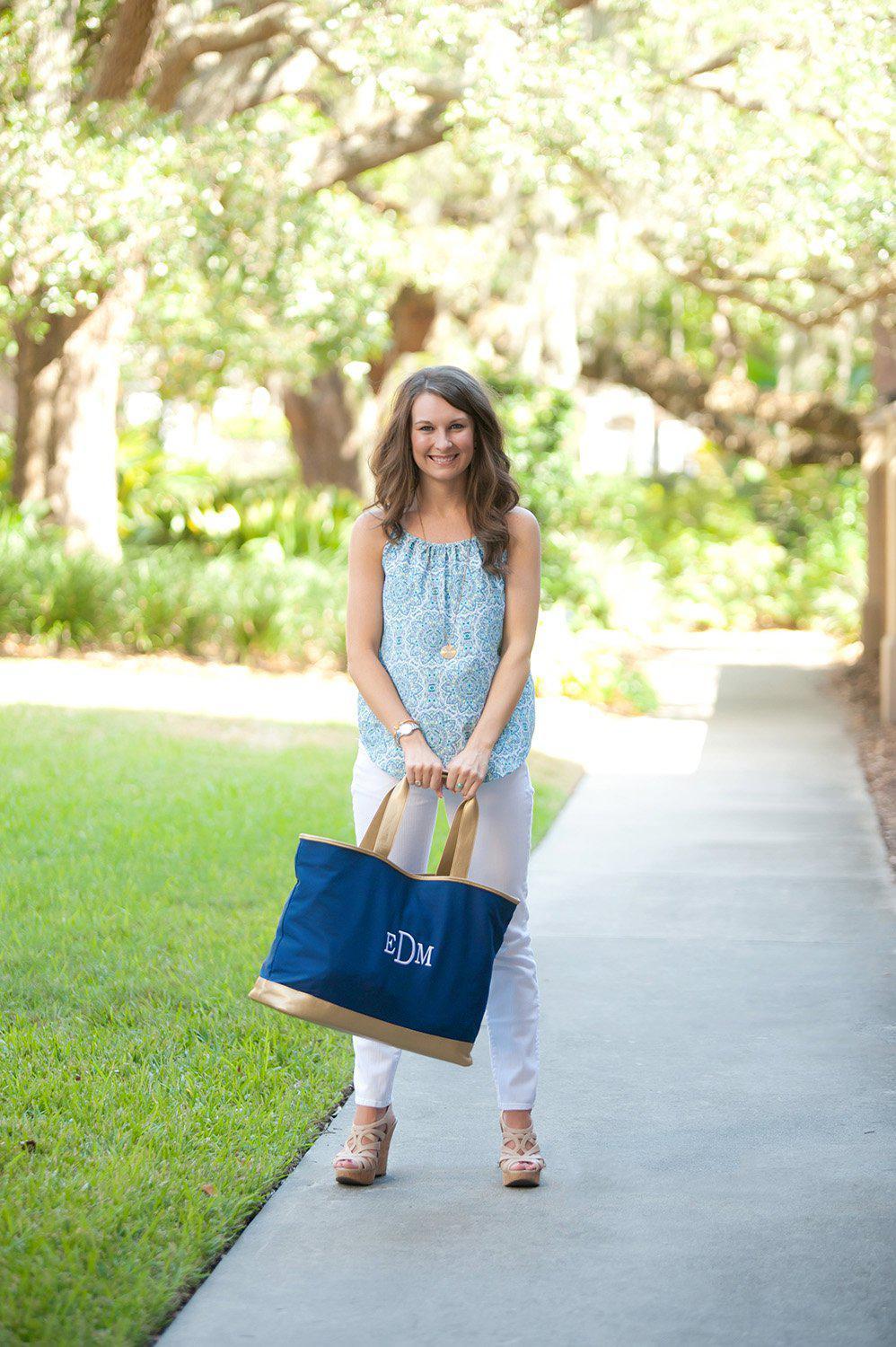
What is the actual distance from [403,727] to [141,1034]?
1.72 meters

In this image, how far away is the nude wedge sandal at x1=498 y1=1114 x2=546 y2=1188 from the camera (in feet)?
12.7

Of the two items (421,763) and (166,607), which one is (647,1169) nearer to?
(421,763)

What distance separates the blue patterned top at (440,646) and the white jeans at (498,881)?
73 millimetres

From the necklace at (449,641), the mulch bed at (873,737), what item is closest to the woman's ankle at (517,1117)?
the necklace at (449,641)

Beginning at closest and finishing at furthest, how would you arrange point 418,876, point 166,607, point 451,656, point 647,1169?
point 418,876
point 451,656
point 647,1169
point 166,607

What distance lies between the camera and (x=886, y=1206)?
3.75m

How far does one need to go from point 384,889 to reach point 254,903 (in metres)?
3.05

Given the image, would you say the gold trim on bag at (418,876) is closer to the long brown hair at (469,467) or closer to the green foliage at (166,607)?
the long brown hair at (469,467)

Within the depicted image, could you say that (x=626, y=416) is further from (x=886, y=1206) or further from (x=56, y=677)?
(x=886, y=1206)

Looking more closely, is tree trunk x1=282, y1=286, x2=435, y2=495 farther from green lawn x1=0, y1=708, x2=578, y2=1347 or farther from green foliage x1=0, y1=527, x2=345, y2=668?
green lawn x1=0, y1=708, x2=578, y2=1347

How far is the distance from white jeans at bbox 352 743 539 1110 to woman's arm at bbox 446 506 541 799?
142 mm

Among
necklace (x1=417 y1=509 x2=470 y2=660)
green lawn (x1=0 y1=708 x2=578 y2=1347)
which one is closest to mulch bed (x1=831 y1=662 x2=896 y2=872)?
green lawn (x1=0 y1=708 x2=578 y2=1347)

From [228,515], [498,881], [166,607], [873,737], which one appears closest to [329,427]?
[228,515]

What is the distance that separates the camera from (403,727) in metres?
3.77
